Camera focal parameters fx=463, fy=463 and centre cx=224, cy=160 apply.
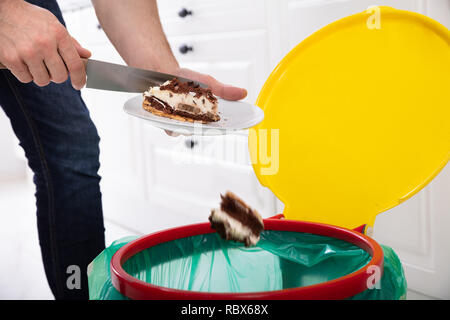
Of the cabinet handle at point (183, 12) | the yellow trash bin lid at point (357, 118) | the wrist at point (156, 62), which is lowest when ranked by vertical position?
the yellow trash bin lid at point (357, 118)

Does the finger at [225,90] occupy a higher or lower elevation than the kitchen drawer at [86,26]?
→ lower

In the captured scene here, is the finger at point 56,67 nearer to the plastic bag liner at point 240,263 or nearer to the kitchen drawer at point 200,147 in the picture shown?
the plastic bag liner at point 240,263

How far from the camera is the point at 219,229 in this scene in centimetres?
49

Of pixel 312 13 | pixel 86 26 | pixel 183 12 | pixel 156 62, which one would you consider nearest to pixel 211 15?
pixel 183 12

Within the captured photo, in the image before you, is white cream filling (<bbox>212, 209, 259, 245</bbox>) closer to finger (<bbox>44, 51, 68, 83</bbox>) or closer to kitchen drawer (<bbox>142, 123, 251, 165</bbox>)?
finger (<bbox>44, 51, 68, 83</bbox>)

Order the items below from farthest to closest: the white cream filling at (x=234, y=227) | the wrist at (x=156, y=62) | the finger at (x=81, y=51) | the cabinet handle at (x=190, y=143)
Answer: the cabinet handle at (x=190, y=143)
the wrist at (x=156, y=62)
the finger at (x=81, y=51)
the white cream filling at (x=234, y=227)

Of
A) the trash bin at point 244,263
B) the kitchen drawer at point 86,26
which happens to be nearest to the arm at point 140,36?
the trash bin at point 244,263

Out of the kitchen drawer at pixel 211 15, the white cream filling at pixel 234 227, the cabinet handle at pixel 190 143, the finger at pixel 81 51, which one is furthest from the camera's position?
the cabinet handle at pixel 190 143

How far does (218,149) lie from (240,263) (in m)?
0.64

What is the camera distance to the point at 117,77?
60cm

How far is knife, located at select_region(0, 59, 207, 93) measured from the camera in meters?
0.58

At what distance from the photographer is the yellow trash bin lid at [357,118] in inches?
24.4

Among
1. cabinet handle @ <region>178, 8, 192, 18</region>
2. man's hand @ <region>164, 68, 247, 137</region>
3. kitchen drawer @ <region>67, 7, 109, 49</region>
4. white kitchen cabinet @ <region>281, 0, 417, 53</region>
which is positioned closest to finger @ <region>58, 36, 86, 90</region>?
man's hand @ <region>164, 68, 247, 137</region>

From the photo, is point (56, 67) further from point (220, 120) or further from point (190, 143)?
point (190, 143)
